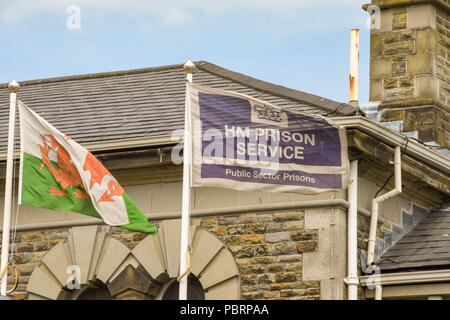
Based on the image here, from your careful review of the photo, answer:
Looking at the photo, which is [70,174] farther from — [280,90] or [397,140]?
[397,140]

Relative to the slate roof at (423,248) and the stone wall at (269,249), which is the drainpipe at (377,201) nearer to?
the slate roof at (423,248)

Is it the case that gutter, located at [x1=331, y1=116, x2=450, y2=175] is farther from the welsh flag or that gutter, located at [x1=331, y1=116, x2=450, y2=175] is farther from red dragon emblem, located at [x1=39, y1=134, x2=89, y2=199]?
red dragon emblem, located at [x1=39, y1=134, x2=89, y2=199]

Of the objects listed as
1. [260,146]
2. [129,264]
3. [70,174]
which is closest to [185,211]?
[260,146]

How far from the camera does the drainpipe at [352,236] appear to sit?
57.4ft

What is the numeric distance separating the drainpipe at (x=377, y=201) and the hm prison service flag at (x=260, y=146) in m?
1.46

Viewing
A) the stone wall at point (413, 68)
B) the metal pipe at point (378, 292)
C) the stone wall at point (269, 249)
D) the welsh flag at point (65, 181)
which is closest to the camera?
the welsh flag at point (65, 181)

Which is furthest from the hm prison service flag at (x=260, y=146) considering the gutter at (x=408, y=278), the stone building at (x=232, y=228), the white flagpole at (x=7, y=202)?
the white flagpole at (x=7, y=202)

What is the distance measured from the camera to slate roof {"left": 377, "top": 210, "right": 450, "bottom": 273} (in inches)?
719

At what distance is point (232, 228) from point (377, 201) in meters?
2.06

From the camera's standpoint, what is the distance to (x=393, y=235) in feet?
63.4

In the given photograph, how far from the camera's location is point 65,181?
54.4ft

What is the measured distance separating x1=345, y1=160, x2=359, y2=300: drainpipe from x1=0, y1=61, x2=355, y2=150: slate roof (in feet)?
2.94

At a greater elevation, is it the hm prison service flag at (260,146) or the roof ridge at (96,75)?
the roof ridge at (96,75)

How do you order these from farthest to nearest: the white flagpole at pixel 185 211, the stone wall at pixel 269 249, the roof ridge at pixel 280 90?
the roof ridge at pixel 280 90 → the stone wall at pixel 269 249 → the white flagpole at pixel 185 211
